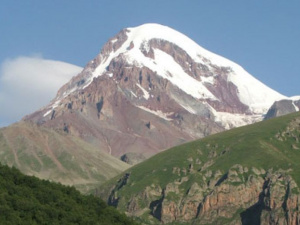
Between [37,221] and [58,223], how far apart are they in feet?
13.9

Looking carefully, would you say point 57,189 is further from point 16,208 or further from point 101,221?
point 16,208

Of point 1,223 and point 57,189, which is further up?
point 57,189

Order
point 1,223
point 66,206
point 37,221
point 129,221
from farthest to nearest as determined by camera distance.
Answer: point 129,221 < point 66,206 < point 37,221 < point 1,223

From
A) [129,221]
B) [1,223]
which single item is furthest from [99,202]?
[1,223]

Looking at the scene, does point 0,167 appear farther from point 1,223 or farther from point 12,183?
point 1,223

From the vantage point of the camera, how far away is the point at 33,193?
586ft

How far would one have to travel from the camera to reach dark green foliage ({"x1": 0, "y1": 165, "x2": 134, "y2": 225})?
16025cm

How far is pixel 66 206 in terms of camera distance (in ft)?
573

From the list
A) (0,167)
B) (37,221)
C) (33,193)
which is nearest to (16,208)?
(37,221)

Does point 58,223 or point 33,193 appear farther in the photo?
point 33,193

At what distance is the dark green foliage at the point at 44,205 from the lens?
16025cm

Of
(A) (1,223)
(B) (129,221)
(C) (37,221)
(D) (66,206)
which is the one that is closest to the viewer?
(A) (1,223)

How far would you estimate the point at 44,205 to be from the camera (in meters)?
170

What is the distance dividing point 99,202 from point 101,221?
534 inches
